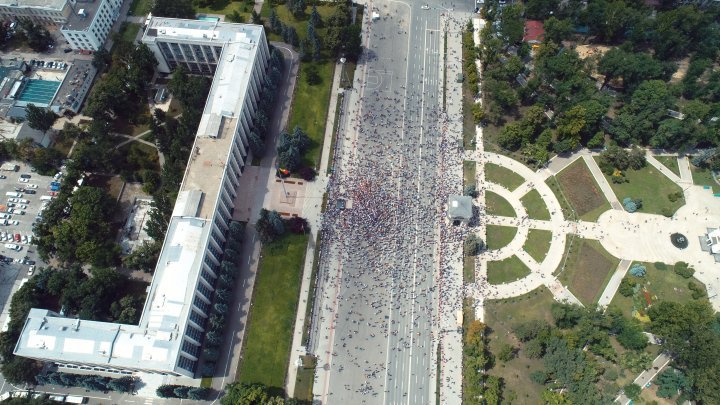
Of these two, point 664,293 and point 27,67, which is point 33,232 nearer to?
point 27,67

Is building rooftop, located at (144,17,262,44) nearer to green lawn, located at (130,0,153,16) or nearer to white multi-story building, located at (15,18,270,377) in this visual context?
white multi-story building, located at (15,18,270,377)

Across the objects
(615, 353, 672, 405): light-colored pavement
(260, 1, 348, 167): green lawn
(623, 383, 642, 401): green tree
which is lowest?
(623, 383, 642, 401): green tree

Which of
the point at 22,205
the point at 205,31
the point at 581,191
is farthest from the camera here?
the point at 205,31

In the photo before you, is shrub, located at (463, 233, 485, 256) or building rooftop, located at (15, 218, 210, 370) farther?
shrub, located at (463, 233, 485, 256)

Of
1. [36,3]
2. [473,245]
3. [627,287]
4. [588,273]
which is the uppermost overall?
[36,3]

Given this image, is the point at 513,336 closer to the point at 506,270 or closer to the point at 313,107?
the point at 506,270

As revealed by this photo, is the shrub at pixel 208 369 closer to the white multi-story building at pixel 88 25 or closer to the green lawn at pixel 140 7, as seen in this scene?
the white multi-story building at pixel 88 25

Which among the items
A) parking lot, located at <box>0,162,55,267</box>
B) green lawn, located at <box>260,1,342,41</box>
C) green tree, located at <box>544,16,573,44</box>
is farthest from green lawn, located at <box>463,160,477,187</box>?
parking lot, located at <box>0,162,55,267</box>

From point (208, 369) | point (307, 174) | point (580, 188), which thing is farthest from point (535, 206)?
point (208, 369)
